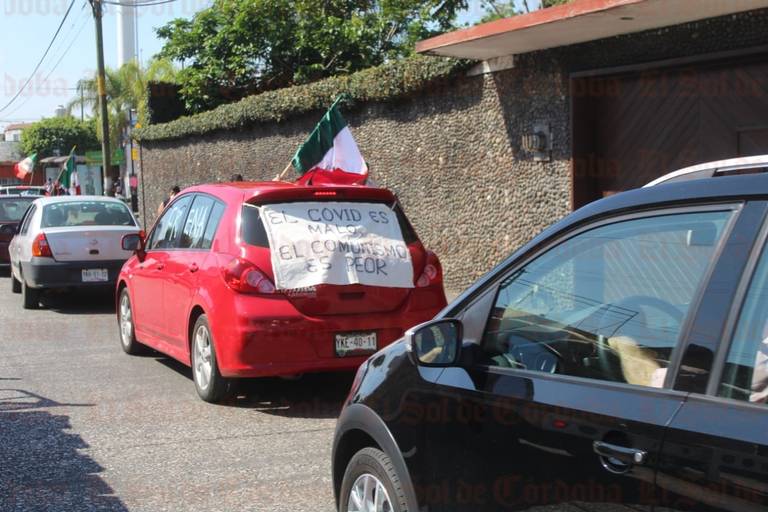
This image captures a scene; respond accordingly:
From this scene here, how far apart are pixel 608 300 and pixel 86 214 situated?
39.6 ft

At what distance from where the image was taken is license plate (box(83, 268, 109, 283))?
13.2 meters

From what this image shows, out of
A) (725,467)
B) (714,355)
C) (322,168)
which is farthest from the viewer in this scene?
(322,168)

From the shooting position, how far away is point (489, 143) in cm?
1280

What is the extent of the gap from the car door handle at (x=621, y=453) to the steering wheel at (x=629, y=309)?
0.86 ft

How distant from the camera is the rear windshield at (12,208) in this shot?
18844mm

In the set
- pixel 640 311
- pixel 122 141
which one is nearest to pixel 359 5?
pixel 640 311

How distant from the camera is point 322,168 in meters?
12.4

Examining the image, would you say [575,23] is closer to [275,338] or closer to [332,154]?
[332,154]

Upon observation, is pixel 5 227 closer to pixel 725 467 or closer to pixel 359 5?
pixel 359 5

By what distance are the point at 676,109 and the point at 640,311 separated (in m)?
8.17

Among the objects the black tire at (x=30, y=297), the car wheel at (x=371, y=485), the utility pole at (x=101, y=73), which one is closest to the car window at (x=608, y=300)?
the car wheel at (x=371, y=485)

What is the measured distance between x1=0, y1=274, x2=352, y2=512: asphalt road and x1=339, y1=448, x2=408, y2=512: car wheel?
117cm

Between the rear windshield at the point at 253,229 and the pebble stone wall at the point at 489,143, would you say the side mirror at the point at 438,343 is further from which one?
the pebble stone wall at the point at 489,143

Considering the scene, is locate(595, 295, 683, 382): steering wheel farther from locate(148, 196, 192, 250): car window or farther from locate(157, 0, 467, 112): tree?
locate(157, 0, 467, 112): tree
